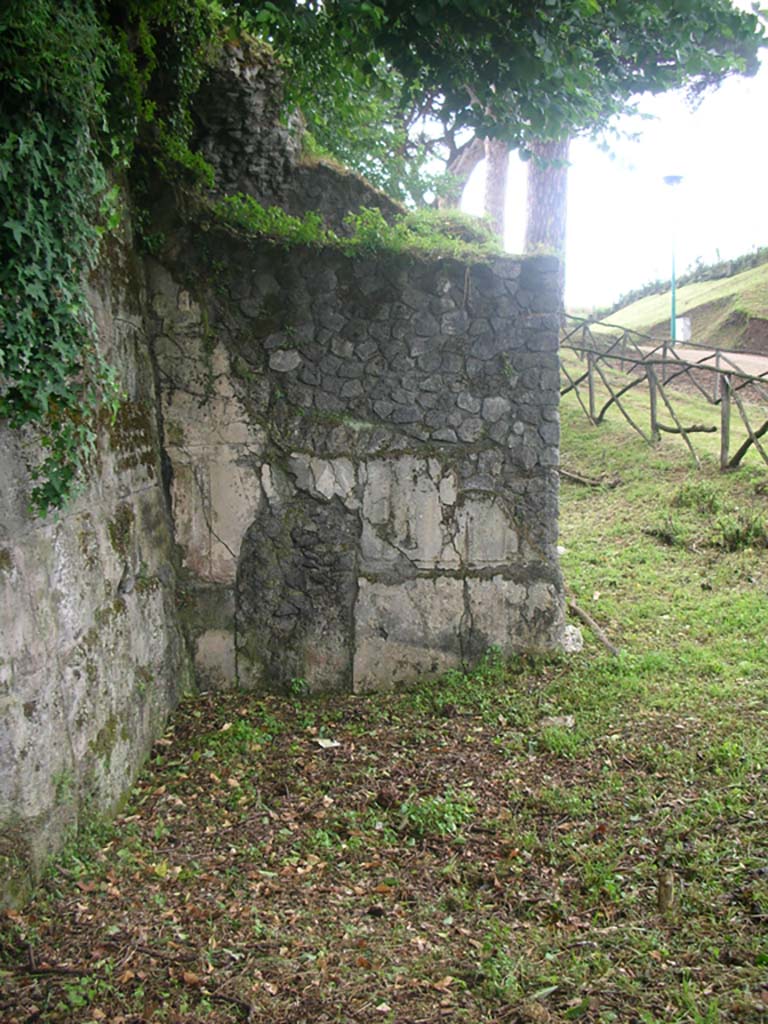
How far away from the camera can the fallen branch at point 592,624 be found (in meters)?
5.32

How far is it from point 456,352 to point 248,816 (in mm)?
2950

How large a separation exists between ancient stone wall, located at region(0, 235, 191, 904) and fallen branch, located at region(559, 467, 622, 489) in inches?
233

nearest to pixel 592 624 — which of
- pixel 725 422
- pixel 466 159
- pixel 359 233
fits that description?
pixel 359 233

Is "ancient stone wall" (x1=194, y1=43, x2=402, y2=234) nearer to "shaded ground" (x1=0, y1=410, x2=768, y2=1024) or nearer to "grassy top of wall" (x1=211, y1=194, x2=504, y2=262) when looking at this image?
"grassy top of wall" (x1=211, y1=194, x2=504, y2=262)

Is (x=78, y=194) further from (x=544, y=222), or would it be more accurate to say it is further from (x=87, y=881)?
(x=544, y=222)

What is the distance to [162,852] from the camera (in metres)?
3.19

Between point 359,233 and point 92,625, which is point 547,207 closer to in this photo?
point 359,233

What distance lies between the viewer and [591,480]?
9.29 m

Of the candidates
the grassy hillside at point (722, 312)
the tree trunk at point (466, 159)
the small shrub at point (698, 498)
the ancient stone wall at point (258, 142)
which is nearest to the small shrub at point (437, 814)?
the ancient stone wall at point (258, 142)

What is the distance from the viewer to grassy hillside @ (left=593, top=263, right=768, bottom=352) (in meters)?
15.8

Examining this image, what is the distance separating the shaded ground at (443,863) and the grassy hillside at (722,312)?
12.4m

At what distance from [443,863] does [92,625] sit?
69.8 inches

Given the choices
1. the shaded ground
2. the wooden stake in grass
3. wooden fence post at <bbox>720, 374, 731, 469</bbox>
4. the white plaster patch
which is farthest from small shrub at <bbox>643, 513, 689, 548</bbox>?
the wooden stake in grass

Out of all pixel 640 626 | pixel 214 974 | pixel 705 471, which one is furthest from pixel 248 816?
pixel 705 471
